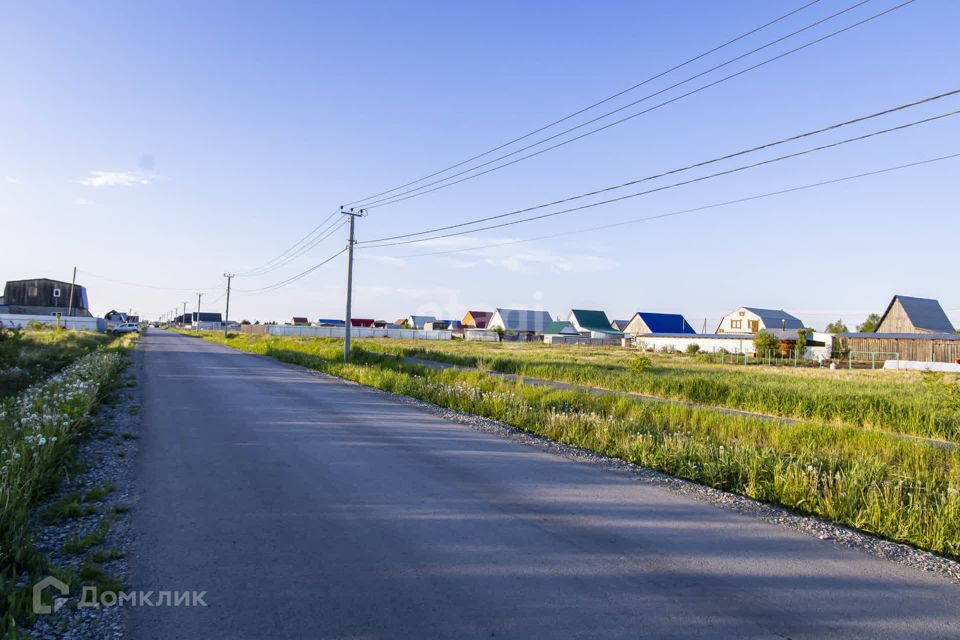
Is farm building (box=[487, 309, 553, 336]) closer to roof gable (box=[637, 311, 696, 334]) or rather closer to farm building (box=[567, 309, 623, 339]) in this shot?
farm building (box=[567, 309, 623, 339])

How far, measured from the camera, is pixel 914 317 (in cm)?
5603

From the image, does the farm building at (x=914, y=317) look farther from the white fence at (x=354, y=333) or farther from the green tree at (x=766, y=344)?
the white fence at (x=354, y=333)

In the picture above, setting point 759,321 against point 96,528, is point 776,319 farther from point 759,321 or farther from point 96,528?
point 96,528

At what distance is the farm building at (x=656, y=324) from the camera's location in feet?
286

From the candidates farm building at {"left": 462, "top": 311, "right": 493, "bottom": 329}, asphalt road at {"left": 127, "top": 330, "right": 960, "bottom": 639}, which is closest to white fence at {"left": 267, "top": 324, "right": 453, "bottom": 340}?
farm building at {"left": 462, "top": 311, "right": 493, "bottom": 329}

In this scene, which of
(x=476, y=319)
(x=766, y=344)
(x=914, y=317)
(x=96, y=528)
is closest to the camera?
(x=96, y=528)

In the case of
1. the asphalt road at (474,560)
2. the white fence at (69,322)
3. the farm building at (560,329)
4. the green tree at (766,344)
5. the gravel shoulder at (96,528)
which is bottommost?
the gravel shoulder at (96,528)

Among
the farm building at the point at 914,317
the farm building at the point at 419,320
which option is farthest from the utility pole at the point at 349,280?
the farm building at the point at 419,320

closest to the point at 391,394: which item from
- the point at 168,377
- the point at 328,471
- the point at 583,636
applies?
the point at 168,377

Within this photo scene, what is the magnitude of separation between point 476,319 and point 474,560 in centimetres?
11562

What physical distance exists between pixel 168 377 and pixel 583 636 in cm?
1781

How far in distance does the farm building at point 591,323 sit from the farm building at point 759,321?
2151 cm

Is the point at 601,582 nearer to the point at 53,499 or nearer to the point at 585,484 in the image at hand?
the point at 585,484

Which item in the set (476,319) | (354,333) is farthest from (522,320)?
(354,333)
